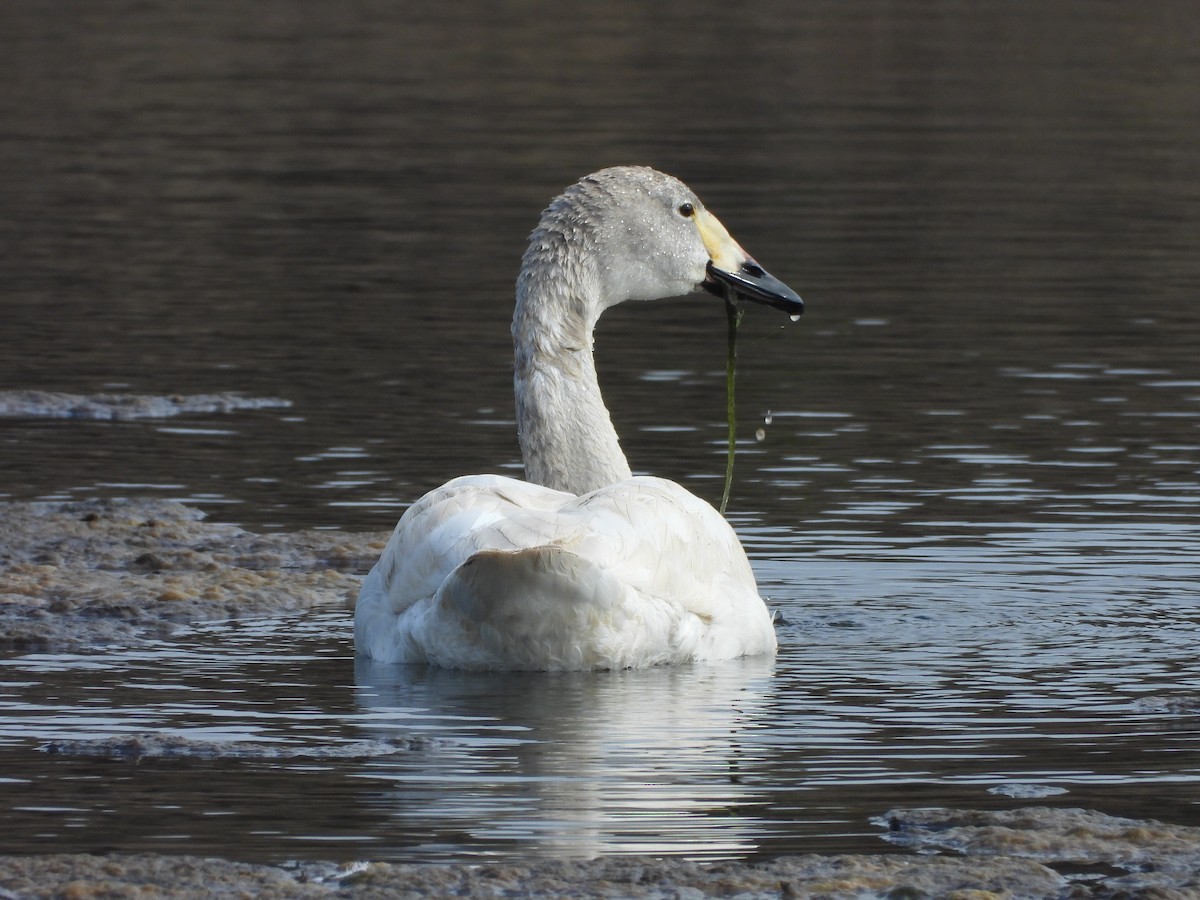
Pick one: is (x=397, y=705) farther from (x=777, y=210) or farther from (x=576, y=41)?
(x=576, y=41)

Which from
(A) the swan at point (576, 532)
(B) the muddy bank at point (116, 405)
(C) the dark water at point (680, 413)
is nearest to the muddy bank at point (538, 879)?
(C) the dark water at point (680, 413)

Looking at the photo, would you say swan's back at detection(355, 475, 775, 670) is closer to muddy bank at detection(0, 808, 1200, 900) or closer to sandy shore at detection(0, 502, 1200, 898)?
sandy shore at detection(0, 502, 1200, 898)

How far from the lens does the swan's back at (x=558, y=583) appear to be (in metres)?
7.32

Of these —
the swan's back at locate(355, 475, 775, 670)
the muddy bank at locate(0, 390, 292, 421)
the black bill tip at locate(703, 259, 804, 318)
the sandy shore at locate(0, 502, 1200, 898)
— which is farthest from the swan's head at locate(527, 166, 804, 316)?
the muddy bank at locate(0, 390, 292, 421)

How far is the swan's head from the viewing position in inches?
366

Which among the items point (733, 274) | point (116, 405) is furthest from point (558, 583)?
point (116, 405)

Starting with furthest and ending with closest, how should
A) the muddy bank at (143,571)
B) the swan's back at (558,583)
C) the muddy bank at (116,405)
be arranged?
1. the muddy bank at (116,405)
2. the muddy bank at (143,571)
3. the swan's back at (558,583)

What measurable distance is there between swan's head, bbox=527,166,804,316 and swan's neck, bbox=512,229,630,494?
0.06m

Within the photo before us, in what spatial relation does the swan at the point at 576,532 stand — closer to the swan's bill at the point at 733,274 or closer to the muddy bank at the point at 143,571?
the swan's bill at the point at 733,274

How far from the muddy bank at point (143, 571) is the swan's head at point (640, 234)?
153 cm

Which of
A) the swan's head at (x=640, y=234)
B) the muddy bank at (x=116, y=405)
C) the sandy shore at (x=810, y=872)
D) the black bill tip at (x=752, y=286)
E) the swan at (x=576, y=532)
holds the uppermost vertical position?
the swan's head at (x=640, y=234)

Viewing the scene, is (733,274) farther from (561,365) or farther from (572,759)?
(572,759)

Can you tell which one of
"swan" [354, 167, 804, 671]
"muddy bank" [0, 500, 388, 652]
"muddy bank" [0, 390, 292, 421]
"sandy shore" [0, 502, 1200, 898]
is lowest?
"muddy bank" [0, 500, 388, 652]

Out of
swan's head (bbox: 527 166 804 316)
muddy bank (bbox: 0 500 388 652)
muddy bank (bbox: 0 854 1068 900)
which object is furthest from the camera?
swan's head (bbox: 527 166 804 316)
